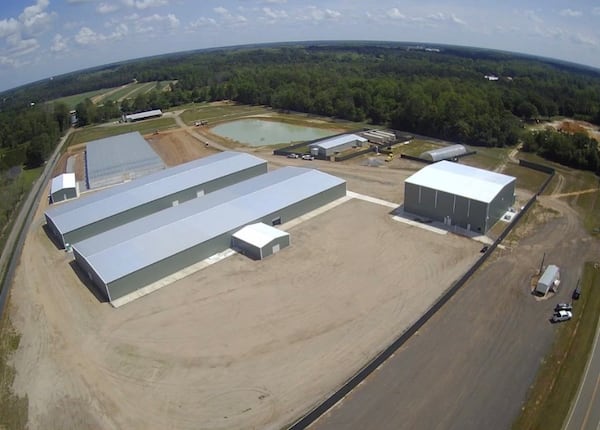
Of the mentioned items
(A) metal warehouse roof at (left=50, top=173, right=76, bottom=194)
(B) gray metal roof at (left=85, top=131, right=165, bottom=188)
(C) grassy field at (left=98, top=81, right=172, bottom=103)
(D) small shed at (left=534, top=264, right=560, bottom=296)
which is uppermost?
(C) grassy field at (left=98, top=81, right=172, bottom=103)

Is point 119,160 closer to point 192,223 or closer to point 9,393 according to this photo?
point 192,223

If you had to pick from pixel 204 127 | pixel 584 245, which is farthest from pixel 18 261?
pixel 204 127

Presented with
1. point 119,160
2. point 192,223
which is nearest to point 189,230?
point 192,223

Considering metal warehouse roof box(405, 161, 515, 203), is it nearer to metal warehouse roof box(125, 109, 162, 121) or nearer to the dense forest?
the dense forest

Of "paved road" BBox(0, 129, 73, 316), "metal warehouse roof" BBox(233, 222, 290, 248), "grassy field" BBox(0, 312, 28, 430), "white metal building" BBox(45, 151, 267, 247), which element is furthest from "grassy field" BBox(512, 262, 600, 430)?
"white metal building" BBox(45, 151, 267, 247)

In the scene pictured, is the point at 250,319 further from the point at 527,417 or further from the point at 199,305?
the point at 527,417
